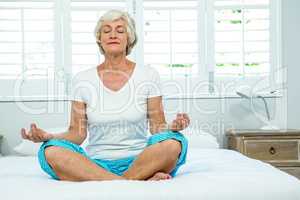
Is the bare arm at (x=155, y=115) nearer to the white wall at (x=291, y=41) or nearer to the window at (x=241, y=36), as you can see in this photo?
the window at (x=241, y=36)

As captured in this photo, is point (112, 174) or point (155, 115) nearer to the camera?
point (112, 174)

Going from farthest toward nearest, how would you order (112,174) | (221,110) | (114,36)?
(221,110)
(114,36)
(112,174)

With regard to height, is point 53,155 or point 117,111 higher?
point 117,111

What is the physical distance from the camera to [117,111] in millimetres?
1831

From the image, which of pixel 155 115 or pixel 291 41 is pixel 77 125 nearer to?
pixel 155 115

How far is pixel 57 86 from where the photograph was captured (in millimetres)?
3178

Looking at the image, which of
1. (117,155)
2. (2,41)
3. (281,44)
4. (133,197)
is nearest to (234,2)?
(281,44)

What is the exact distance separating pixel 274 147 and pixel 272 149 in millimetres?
18

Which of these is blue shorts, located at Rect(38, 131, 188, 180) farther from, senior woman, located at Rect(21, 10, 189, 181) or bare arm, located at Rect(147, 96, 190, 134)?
bare arm, located at Rect(147, 96, 190, 134)

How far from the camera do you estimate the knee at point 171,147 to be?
62.1 inches

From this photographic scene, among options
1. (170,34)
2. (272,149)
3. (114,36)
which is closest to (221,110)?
(272,149)

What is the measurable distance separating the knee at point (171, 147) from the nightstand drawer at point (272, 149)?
138cm

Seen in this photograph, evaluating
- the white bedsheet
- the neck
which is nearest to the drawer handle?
the white bedsheet

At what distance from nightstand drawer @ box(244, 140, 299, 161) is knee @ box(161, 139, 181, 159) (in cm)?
138
